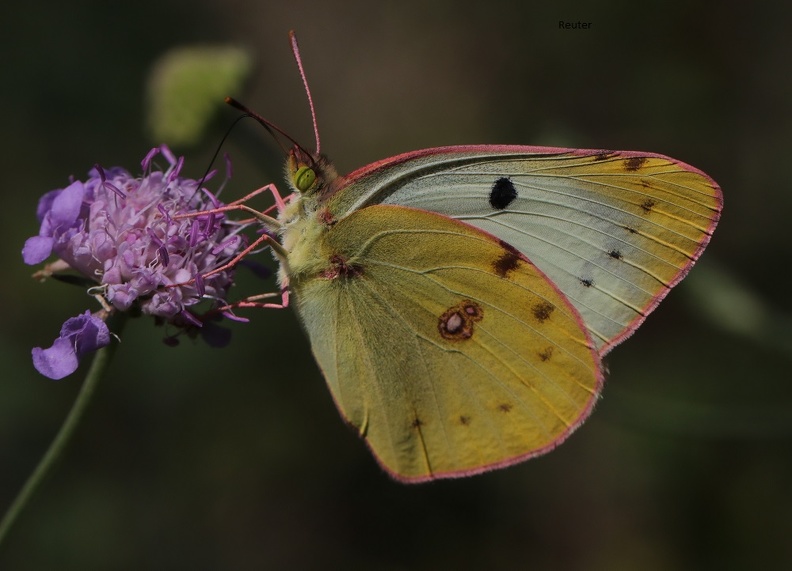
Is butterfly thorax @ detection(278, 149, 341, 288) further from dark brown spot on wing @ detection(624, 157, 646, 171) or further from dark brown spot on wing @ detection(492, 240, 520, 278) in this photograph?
dark brown spot on wing @ detection(624, 157, 646, 171)

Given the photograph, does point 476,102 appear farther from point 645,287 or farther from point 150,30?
point 645,287

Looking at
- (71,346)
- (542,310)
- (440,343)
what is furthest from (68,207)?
(542,310)

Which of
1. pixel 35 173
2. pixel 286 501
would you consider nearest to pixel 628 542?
pixel 286 501

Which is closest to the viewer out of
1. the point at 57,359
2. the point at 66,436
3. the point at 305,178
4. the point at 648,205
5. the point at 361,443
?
the point at 57,359

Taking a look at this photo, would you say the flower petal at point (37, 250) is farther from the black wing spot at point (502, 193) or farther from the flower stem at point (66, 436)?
the black wing spot at point (502, 193)

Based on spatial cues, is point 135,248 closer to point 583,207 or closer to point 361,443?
point 583,207

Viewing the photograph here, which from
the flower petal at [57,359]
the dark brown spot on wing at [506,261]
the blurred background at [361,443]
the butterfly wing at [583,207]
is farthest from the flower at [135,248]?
the blurred background at [361,443]
